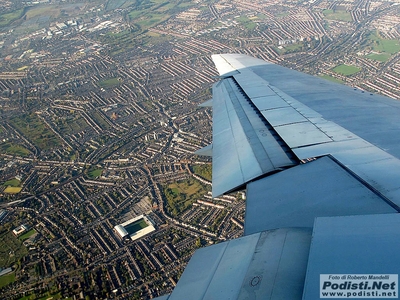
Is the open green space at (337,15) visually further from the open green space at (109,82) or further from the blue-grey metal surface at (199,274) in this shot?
the blue-grey metal surface at (199,274)

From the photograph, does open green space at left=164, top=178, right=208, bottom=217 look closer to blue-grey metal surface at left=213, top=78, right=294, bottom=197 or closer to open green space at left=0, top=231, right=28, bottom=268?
open green space at left=0, top=231, right=28, bottom=268

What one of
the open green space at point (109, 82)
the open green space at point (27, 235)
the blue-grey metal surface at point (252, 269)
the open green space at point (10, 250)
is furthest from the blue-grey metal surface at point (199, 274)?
the open green space at point (109, 82)

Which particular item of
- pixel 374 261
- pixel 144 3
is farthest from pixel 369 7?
pixel 374 261

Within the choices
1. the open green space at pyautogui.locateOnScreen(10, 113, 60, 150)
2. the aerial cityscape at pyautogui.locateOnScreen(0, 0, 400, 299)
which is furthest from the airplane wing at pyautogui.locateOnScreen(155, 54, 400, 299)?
the open green space at pyautogui.locateOnScreen(10, 113, 60, 150)

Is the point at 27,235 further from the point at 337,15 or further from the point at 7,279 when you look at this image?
the point at 337,15

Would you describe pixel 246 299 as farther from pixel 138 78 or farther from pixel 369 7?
pixel 369 7

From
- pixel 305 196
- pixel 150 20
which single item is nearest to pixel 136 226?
pixel 305 196
